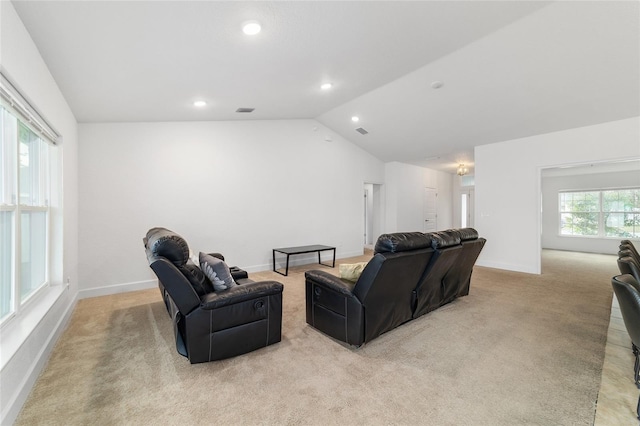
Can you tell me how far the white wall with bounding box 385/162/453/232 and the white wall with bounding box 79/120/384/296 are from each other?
1499 mm

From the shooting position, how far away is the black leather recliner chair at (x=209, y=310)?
85.6 inches

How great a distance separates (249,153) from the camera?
554 cm

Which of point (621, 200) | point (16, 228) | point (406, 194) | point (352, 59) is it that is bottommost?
point (16, 228)

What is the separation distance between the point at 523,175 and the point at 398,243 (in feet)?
15.5

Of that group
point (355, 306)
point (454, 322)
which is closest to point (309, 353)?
point (355, 306)

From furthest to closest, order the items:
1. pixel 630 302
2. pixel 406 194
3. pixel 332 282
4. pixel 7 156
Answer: pixel 406 194, pixel 332 282, pixel 7 156, pixel 630 302

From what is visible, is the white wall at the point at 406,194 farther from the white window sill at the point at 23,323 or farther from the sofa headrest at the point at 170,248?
the white window sill at the point at 23,323

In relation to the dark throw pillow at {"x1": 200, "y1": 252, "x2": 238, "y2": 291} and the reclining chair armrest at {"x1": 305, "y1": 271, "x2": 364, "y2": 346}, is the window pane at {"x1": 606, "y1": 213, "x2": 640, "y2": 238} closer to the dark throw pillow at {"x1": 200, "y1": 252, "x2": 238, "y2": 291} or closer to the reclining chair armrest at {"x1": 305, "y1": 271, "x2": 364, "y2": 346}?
the reclining chair armrest at {"x1": 305, "y1": 271, "x2": 364, "y2": 346}

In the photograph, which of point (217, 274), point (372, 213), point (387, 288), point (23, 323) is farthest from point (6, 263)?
point (372, 213)

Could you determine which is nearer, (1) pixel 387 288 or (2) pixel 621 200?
(1) pixel 387 288

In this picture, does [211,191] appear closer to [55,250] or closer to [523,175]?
[55,250]

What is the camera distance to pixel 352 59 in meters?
3.35

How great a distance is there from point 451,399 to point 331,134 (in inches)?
230

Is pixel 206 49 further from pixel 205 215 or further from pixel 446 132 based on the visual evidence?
pixel 446 132
